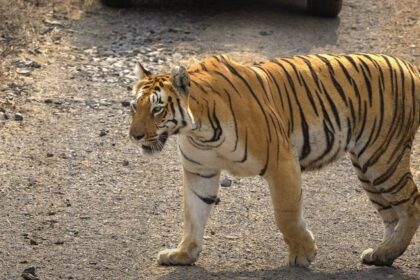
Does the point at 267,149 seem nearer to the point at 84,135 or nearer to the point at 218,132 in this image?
the point at 218,132

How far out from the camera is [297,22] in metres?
12.5

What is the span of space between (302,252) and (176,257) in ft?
2.46

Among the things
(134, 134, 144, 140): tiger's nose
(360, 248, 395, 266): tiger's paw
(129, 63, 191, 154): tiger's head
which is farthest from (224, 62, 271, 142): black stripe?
(360, 248, 395, 266): tiger's paw

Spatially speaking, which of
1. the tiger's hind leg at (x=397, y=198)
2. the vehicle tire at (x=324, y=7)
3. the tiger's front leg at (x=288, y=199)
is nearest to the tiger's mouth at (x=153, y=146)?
the tiger's front leg at (x=288, y=199)

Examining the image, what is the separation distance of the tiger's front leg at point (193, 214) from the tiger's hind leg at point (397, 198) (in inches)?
38.3

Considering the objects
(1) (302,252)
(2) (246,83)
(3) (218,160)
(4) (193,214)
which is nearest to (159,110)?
(3) (218,160)

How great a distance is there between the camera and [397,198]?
6.89 m

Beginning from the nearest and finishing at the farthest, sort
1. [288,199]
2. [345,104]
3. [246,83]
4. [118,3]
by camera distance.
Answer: [288,199], [246,83], [345,104], [118,3]

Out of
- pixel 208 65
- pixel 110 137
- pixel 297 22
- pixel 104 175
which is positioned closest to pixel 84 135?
pixel 110 137

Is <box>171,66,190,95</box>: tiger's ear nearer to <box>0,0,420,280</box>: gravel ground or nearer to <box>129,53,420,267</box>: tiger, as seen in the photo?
<box>129,53,420,267</box>: tiger

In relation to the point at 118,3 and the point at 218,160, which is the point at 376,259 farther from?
the point at 118,3

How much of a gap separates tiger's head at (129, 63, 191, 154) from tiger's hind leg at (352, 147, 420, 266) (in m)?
1.32

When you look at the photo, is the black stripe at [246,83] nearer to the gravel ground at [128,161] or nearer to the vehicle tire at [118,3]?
the gravel ground at [128,161]

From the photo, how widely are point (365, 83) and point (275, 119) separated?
0.71m
